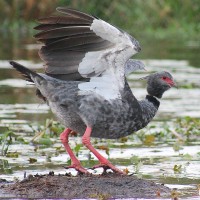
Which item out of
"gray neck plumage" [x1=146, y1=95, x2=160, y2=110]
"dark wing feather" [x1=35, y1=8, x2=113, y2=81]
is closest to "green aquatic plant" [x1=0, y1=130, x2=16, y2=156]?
"dark wing feather" [x1=35, y1=8, x2=113, y2=81]

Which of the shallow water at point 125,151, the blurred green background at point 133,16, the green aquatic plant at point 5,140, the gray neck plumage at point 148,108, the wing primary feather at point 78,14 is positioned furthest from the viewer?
the blurred green background at point 133,16

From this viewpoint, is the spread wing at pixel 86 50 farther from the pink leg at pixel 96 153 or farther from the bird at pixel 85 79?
the pink leg at pixel 96 153

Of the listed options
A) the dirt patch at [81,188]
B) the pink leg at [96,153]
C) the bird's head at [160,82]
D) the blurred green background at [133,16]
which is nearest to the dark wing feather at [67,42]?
the pink leg at [96,153]

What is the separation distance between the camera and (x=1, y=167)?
9.45 metres

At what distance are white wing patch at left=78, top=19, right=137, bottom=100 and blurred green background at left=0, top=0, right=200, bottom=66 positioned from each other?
1770 cm

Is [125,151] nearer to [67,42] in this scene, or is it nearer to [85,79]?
[85,79]

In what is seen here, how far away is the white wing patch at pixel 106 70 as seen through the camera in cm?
863

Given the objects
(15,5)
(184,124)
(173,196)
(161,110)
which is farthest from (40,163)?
(15,5)

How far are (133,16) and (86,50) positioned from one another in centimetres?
2129

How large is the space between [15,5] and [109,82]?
2053 centimetres

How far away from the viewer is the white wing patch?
8633mm

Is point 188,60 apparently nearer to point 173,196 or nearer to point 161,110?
point 161,110

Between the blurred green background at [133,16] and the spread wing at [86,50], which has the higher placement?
the blurred green background at [133,16]

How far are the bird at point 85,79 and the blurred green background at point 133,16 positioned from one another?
58.0 ft
